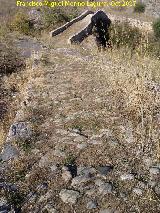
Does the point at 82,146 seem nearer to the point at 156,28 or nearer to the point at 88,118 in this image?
the point at 88,118

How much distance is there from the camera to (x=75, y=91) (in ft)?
26.2

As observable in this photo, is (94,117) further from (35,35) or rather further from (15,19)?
(15,19)

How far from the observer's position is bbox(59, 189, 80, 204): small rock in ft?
15.0

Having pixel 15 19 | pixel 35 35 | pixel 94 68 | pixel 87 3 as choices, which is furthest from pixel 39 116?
pixel 87 3

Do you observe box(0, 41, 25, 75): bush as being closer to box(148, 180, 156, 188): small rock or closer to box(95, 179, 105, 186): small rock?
box(95, 179, 105, 186): small rock

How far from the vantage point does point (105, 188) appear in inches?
186

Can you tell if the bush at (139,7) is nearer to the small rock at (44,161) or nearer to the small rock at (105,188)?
the small rock at (44,161)

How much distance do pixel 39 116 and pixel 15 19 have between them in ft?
39.2

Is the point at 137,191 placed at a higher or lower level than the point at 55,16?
higher

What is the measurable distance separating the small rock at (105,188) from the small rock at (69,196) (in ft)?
0.87

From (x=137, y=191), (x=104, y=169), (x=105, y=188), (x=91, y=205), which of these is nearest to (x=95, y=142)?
(x=104, y=169)

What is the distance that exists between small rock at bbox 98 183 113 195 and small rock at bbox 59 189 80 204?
10.4 inches

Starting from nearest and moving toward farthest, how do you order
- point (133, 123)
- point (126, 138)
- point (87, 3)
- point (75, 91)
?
point (126, 138)
point (133, 123)
point (75, 91)
point (87, 3)

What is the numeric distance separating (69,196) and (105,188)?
1.39 ft
